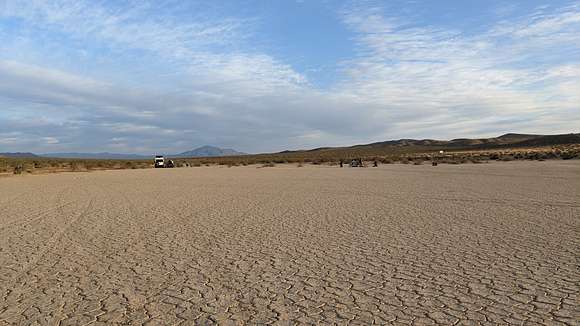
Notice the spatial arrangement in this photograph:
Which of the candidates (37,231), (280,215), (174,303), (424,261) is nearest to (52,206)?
(37,231)

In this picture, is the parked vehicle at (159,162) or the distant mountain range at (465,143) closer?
the parked vehicle at (159,162)

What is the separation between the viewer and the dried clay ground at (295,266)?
4445 mm

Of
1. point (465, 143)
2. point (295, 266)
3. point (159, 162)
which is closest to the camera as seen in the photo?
point (295, 266)

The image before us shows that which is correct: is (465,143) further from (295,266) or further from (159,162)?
(295,266)

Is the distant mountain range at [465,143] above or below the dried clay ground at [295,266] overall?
above

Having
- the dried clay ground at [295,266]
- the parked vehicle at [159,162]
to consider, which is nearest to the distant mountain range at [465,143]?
the parked vehicle at [159,162]

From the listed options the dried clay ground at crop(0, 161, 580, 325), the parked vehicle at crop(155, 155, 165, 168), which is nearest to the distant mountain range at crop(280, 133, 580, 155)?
the parked vehicle at crop(155, 155, 165, 168)

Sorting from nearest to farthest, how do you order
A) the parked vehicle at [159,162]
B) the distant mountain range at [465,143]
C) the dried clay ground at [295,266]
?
1. the dried clay ground at [295,266]
2. the parked vehicle at [159,162]
3. the distant mountain range at [465,143]

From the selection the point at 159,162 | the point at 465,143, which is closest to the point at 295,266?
the point at 159,162

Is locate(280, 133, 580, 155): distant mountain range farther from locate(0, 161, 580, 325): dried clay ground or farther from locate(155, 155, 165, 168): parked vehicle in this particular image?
locate(0, 161, 580, 325): dried clay ground

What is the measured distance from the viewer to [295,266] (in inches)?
242

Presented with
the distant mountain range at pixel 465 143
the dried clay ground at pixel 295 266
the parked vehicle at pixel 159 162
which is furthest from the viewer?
the distant mountain range at pixel 465 143

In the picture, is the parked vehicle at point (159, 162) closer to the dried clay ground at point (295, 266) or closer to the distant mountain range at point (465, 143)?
the dried clay ground at point (295, 266)

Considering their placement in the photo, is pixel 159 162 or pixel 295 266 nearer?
pixel 295 266
